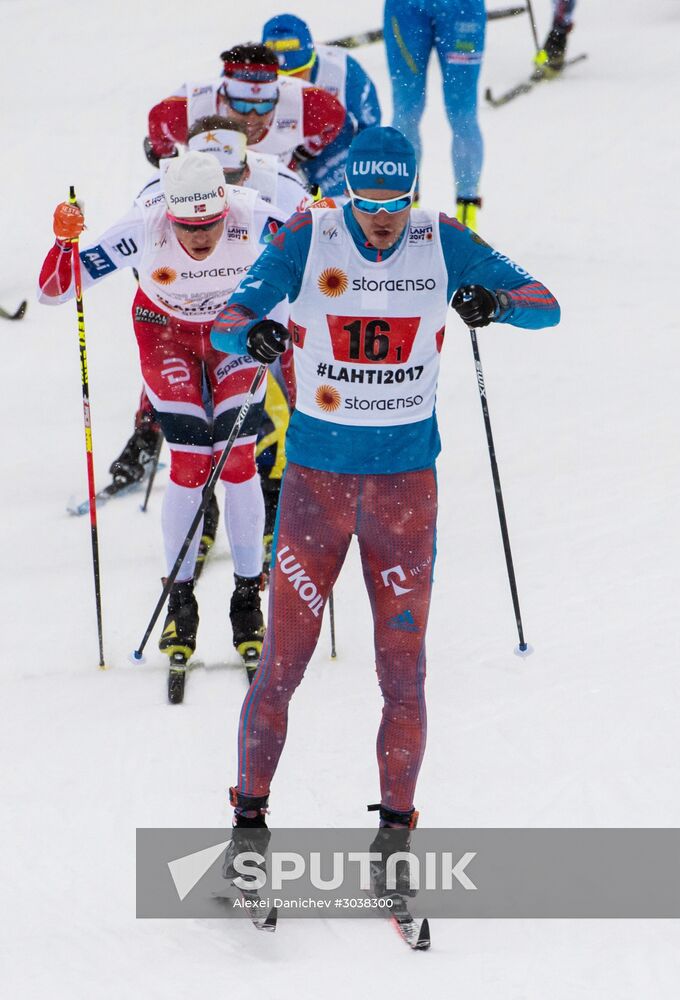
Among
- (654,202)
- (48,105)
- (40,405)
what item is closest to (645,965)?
(40,405)

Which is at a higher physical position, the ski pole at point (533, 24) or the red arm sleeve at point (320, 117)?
the red arm sleeve at point (320, 117)

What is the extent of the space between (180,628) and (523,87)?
10.5m

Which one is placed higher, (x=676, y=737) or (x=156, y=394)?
(x=156, y=394)

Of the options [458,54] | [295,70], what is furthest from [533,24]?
[295,70]

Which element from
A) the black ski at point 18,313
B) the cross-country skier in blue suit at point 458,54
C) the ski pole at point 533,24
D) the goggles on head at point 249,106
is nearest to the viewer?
the goggles on head at point 249,106

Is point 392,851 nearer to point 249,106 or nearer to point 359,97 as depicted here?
point 249,106

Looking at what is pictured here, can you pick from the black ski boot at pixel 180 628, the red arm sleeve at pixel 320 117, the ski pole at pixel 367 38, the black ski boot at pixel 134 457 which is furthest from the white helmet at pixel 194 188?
the ski pole at pixel 367 38

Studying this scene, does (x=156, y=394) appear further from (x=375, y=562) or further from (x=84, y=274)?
(x=375, y=562)

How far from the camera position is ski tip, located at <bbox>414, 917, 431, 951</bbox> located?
3.62m

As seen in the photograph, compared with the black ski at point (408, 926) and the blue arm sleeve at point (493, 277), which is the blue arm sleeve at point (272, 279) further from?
the black ski at point (408, 926)

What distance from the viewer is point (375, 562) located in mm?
3637

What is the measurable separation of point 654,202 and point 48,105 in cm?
716

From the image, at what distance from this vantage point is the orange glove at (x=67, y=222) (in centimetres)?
487

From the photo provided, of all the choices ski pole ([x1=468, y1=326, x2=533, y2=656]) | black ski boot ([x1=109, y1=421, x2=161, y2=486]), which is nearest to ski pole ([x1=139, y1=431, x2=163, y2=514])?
black ski boot ([x1=109, y1=421, x2=161, y2=486])
